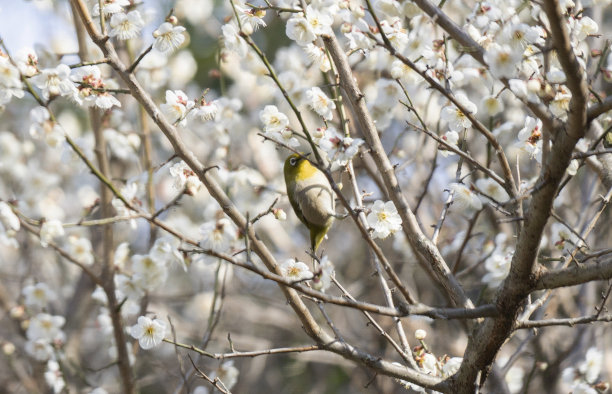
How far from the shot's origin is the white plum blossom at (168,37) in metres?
2.05

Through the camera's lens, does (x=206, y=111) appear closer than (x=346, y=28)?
No

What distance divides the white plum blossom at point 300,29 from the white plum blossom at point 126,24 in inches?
22.1

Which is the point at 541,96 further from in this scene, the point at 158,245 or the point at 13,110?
the point at 13,110

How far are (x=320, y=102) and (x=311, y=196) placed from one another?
2.29 feet

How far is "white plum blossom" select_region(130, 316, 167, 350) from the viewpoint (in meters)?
2.21

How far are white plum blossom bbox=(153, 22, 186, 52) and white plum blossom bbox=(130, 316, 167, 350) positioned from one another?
0.91 metres

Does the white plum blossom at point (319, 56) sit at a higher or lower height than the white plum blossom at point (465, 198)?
higher

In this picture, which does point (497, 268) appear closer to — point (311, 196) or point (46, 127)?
point (311, 196)

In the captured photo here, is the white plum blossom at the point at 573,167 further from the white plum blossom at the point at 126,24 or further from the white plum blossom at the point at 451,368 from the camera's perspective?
the white plum blossom at the point at 126,24

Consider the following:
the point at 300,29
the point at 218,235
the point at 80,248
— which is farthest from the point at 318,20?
the point at 80,248

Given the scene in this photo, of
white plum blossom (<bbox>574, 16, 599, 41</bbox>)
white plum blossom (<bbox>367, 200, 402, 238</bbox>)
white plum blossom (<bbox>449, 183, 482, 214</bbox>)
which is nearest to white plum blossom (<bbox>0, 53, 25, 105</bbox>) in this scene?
white plum blossom (<bbox>367, 200, 402, 238</bbox>)

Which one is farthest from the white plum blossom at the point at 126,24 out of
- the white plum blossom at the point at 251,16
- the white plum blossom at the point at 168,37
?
the white plum blossom at the point at 251,16

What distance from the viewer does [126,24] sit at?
2189 mm

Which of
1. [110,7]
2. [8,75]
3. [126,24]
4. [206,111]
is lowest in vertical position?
[8,75]
